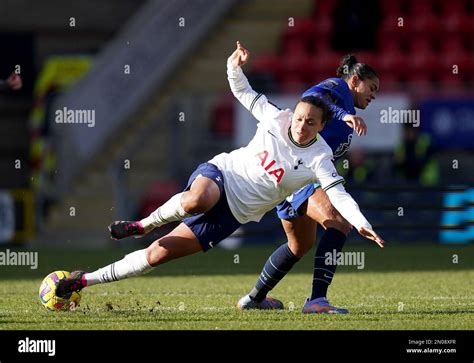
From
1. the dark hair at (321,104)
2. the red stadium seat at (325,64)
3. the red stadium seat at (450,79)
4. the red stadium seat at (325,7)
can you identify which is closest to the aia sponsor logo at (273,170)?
the dark hair at (321,104)

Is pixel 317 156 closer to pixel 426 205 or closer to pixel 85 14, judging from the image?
pixel 426 205

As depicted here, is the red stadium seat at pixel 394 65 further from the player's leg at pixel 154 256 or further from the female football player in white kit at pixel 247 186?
the player's leg at pixel 154 256

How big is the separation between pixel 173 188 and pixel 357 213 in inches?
384

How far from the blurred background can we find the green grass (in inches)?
58.3

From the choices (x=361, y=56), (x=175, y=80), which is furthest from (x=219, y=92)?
(x=361, y=56)

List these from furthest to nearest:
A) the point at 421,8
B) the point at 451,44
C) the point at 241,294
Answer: the point at 421,8, the point at 451,44, the point at 241,294

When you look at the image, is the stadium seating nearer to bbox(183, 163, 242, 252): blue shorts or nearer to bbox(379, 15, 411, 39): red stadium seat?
bbox(379, 15, 411, 39): red stadium seat

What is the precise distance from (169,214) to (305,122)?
1.14 m

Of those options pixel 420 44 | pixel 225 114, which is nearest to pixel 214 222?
pixel 225 114

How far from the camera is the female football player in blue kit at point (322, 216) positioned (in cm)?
886

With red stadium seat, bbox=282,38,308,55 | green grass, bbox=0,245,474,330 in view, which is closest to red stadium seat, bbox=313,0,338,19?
red stadium seat, bbox=282,38,308,55

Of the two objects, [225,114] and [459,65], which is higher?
[459,65]

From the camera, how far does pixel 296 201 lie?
29.2ft

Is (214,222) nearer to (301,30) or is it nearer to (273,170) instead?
(273,170)
